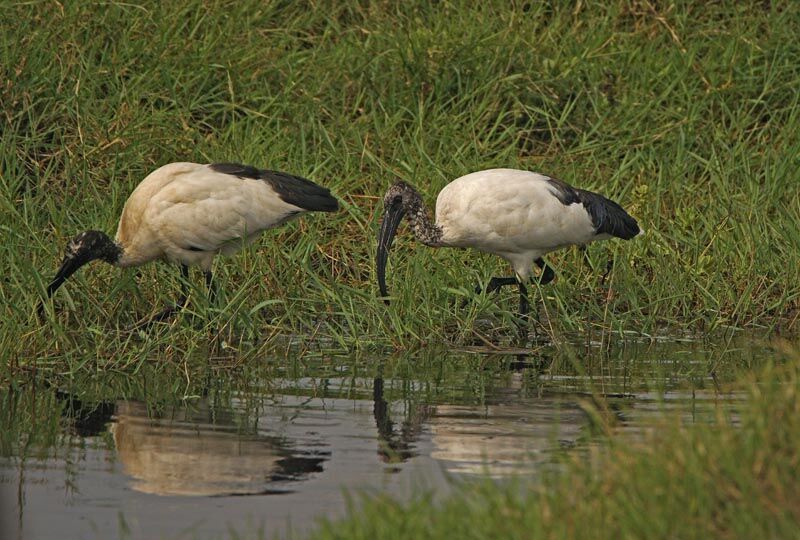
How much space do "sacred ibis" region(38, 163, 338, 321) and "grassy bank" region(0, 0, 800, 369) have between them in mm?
247

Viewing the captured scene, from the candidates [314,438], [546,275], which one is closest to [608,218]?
[546,275]

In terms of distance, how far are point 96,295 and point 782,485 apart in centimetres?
511

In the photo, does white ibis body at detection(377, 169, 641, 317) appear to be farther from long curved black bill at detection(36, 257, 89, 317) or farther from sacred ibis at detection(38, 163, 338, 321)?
long curved black bill at detection(36, 257, 89, 317)

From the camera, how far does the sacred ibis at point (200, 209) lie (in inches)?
348

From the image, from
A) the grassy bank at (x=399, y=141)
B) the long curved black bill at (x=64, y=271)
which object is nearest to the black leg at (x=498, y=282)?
the grassy bank at (x=399, y=141)

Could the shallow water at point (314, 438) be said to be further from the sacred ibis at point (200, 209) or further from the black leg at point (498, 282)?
the sacred ibis at point (200, 209)

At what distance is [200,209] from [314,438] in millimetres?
2996

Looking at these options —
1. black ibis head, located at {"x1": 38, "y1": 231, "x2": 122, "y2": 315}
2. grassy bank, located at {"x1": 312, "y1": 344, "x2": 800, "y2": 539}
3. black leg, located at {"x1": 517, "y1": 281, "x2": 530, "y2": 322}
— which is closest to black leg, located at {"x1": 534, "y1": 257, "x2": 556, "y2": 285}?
black leg, located at {"x1": 517, "y1": 281, "x2": 530, "y2": 322}

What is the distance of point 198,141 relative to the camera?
10.8 metres

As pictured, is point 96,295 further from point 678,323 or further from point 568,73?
point 568,73

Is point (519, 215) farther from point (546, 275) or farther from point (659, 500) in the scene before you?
point (659, 500)

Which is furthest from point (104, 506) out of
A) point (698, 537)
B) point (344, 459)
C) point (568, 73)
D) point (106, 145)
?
point (568, 73)

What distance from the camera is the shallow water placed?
5.08 metres

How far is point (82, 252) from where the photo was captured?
27.8 feet
